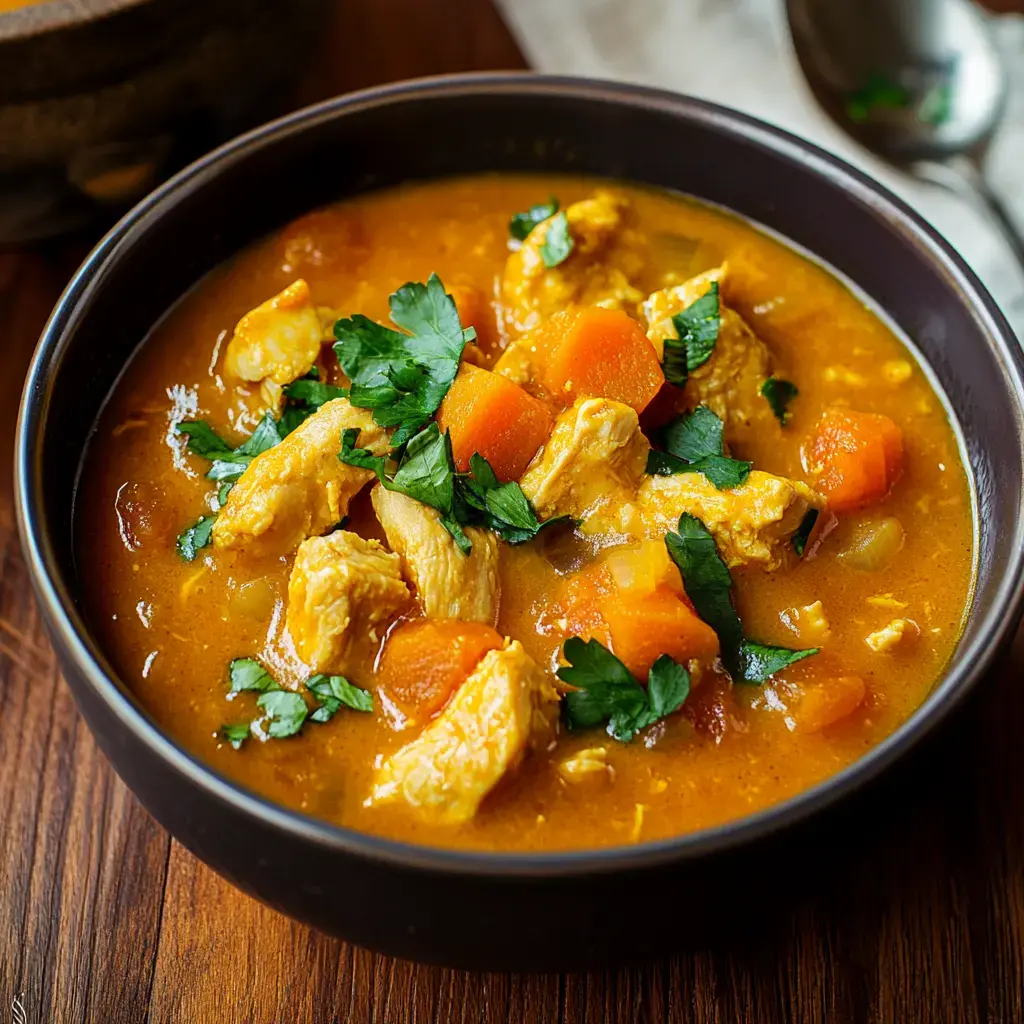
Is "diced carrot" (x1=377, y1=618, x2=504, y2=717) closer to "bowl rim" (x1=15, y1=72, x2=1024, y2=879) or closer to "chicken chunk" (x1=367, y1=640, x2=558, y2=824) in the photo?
"chicken chunk" (x1=367, y1=640, x2=558, y2=824)

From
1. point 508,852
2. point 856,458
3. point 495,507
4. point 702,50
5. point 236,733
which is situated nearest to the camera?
point 508,852

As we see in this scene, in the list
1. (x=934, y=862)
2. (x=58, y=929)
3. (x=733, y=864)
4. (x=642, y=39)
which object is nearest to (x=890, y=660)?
(x=934, y=862)

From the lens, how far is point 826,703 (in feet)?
8.27

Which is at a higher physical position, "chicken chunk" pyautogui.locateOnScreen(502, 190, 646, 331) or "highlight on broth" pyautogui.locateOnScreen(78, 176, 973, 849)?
"chicken chunk" pyautogui.locateOnScreen(502, 190, 646, 331)

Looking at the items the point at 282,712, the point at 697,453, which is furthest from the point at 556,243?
the point at 282,712

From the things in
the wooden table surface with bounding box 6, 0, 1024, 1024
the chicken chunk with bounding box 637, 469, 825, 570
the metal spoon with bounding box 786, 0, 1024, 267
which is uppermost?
the metal spoon with bounding box 786, 0, 1024, 267

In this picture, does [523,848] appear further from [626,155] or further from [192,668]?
[626,155]

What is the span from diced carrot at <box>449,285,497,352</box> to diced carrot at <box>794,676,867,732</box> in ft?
3.79

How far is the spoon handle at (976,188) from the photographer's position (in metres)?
3.75

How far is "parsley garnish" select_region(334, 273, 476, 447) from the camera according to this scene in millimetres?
2764

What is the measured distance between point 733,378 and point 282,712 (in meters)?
1.26

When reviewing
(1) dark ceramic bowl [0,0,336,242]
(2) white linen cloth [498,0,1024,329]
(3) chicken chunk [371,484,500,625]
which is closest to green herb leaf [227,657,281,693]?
(3) chicken chunk [371,484,500,625]

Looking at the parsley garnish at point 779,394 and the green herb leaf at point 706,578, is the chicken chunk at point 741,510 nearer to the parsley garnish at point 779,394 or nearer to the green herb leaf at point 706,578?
the green herb leaf at point 706,578

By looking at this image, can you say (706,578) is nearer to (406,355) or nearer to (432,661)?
(432,661)
